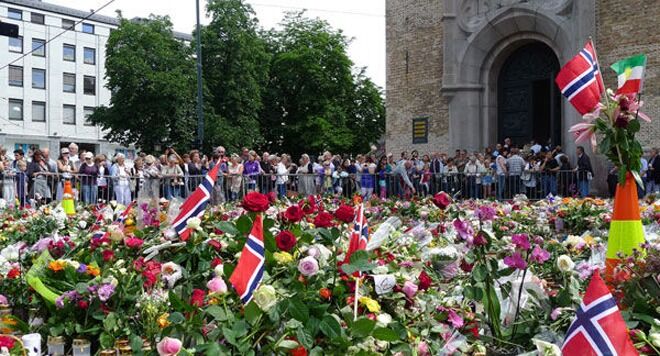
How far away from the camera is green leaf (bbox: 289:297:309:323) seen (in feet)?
11.2

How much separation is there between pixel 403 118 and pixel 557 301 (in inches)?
926

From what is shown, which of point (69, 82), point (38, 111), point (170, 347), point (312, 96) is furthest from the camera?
point (69, 82)

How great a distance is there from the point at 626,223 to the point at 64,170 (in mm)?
13213

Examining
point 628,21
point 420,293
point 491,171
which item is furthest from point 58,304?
point 628,21

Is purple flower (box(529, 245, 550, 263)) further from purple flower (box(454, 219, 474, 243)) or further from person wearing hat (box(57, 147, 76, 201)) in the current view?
person wearing hat (box(57, 147, 76, 201))

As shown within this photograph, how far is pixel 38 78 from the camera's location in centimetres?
6825

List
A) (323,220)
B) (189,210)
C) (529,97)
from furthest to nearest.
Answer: (529,97), (189,210), (323,220)

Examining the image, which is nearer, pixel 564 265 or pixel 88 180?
pixel 564 265

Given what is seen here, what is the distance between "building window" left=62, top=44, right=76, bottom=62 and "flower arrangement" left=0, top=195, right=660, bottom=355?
7090 centimetres

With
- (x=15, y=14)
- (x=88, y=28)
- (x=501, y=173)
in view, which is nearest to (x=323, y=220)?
(x=501, y=173)

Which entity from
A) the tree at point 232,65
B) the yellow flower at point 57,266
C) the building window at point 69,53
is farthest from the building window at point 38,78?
the yellow flower at point 57,266

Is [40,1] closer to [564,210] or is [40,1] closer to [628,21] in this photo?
[628,21]

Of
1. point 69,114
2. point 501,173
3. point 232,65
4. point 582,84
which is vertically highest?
point 232,65

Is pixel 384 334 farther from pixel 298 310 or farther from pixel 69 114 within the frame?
pixel 69 114
